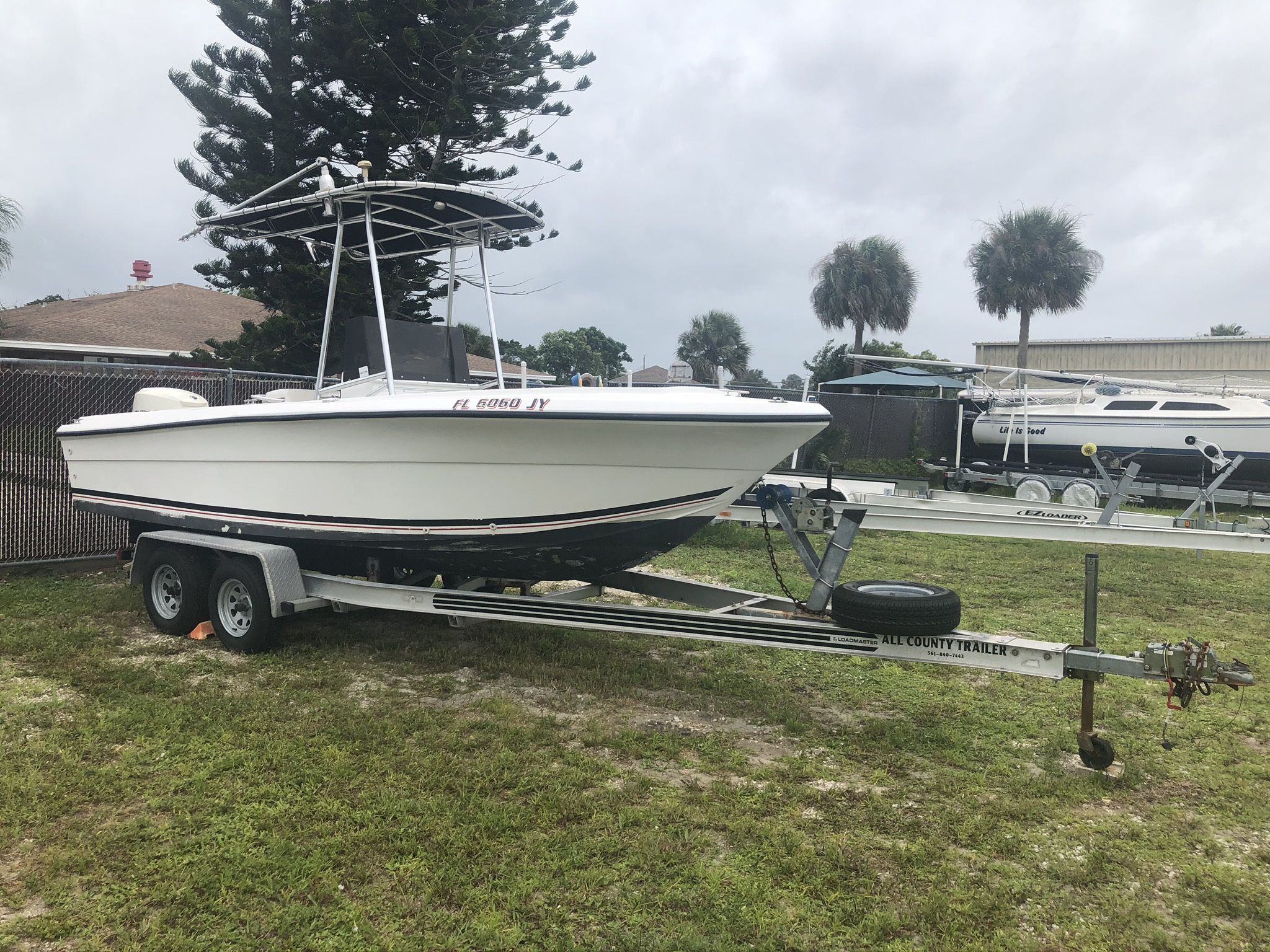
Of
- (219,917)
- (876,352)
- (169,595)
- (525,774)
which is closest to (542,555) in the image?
(525,774)

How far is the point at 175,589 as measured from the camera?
5.79 m

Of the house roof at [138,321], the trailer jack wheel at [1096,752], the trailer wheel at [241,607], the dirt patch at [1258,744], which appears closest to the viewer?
the trailer jack wheel at [1096,752]

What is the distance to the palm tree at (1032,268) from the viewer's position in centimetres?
2855

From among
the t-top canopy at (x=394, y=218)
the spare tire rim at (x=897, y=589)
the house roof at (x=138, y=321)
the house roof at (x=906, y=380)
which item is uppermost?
the house roof at (x=138, y=321)

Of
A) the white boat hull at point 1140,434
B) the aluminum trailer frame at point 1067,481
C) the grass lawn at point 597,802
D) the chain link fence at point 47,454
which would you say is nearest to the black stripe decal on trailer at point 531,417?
the grass lawn at point 597,802

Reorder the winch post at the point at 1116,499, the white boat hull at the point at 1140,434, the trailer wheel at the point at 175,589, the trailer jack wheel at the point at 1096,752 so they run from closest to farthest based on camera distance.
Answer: the trailer jack wheel at the point at 1096,752 < the trailer wheel at the point at 175,589 < the winch post at the point at 1116,499 < the white boat hull at the point at 1140,434

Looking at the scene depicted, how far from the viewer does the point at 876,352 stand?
34.8 m

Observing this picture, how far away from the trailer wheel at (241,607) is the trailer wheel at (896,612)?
10.9ft

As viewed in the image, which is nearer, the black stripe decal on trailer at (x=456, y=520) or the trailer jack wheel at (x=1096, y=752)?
the trailer jack wheel at (x=1096, y=752)

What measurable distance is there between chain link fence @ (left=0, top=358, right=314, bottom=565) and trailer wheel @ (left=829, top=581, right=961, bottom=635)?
623cm

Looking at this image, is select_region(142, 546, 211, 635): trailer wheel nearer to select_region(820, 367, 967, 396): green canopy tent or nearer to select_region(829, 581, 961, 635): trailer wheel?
select_region(829, 581, 961, 635): trailer wheel

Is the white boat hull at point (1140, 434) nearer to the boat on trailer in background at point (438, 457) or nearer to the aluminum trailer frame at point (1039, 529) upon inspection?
the aluminum trailer frame at point (1039, 529)

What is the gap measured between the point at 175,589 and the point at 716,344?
41.1 metres

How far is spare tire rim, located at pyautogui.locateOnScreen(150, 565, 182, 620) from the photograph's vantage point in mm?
5789
